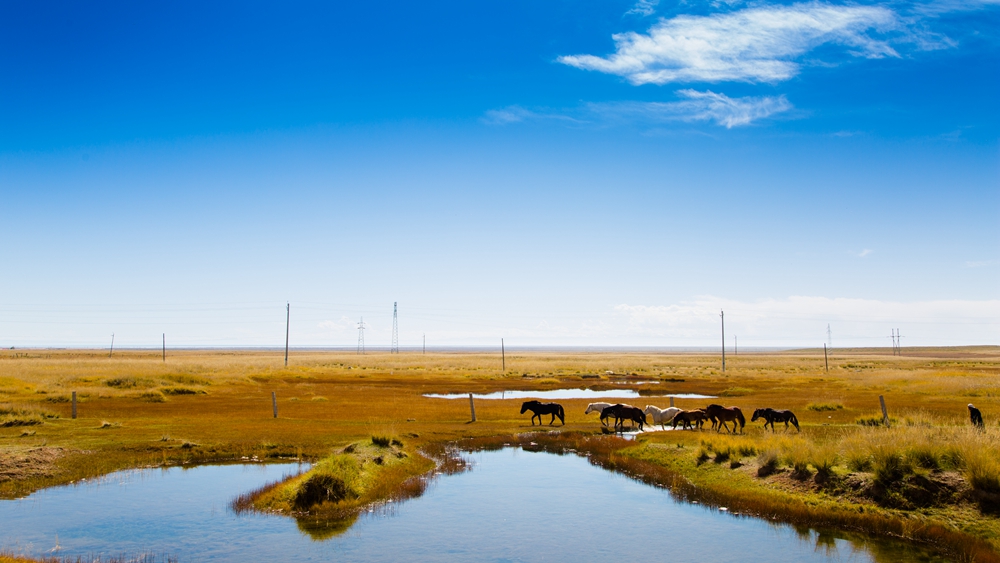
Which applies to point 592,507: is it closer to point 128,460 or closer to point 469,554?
point 469,554

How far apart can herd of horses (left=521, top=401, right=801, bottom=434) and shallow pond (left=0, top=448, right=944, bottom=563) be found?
397 inches

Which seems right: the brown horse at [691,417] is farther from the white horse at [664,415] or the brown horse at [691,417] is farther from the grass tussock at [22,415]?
the grass tussock at [22,415]

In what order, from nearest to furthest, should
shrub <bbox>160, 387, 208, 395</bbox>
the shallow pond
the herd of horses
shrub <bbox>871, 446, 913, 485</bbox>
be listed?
the shallow pond, shrub <bbox>871, 446, 913, 485</bbox>, the herd of horses, shrub <bbox>160, 387, 208, 395</bbox>

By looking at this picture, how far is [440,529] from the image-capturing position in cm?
1466

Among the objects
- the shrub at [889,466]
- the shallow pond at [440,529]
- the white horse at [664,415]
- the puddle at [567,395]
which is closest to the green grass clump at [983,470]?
the shrub at [889,466]

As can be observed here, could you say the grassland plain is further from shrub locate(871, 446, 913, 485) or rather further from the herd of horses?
the herd of horses

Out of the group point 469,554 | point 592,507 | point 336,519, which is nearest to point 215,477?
point 336,519

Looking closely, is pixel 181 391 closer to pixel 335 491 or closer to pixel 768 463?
pixel 335 491

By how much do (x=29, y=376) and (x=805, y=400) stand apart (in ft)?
224

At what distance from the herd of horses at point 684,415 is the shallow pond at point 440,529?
1009 centimetres

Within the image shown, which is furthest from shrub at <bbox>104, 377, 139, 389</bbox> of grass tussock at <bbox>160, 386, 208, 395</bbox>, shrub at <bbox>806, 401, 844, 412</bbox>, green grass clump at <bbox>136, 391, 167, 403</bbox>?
shrub at <bbox>806, 401, 844, 412</bbox>

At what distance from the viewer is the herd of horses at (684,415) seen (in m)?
27.7

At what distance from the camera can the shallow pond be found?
13.0 metres

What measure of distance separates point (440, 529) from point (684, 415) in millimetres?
17984
